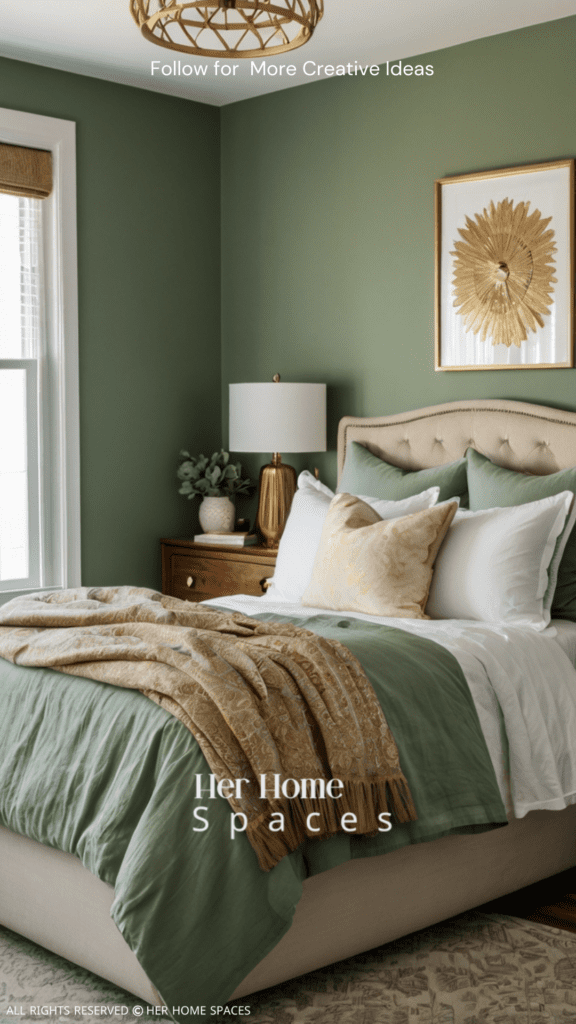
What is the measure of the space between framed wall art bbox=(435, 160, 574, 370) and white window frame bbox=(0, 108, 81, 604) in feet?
5.03

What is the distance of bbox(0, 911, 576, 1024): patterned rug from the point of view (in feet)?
8.01

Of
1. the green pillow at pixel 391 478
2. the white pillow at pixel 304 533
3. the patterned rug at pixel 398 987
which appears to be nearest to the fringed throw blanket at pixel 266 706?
the patterned rug at pixel 398 987

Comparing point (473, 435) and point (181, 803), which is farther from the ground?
point (473, 435)

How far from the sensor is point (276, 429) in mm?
4555

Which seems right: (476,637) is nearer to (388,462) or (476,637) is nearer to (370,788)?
(370,788)

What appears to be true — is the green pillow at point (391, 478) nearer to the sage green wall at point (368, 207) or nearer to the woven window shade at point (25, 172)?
the sage green wall at point (368, 207)

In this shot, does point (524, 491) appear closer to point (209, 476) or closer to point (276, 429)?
point (276, 429)

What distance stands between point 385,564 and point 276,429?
128cm

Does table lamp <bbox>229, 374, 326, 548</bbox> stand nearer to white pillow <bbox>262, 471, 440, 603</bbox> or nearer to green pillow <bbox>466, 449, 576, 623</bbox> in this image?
white pillow <bbox>262, 471, 440, 603</bbox>

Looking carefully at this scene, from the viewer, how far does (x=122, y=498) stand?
4.93 metres

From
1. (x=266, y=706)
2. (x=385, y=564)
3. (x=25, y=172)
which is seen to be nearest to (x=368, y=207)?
(x=25, y=172)

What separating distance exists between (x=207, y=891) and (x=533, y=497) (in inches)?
72.3

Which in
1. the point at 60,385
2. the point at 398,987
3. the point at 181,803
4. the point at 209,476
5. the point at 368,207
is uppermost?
the point at 368,207

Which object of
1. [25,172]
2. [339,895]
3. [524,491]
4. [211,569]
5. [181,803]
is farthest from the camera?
[211,569]
